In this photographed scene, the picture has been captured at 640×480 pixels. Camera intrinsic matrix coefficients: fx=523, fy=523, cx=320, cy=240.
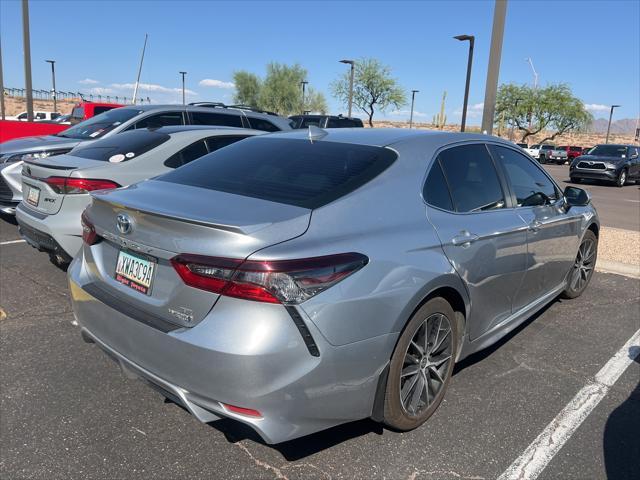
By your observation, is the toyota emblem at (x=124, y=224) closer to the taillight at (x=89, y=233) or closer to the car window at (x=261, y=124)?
the taillight at (x=89, y=233)

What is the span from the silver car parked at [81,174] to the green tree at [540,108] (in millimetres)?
56710

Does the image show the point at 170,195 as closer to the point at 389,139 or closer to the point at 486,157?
the point at 389,139

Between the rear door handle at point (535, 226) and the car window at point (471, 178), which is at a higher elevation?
the car window at point (471, 178)

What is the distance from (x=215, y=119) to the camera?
8.88 meters

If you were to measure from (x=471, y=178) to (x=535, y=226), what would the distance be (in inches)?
31.0

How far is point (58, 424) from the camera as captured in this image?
288 cm

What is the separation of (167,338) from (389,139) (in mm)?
1747

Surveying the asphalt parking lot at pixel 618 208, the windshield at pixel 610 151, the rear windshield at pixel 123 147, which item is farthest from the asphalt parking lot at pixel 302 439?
the windshield at pixel 610 151

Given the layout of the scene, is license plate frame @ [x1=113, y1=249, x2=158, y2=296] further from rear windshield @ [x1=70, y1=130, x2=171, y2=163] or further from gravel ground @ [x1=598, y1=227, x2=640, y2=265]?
gravel ground @ [x1=598, y1=227, x2=640, y2=265]

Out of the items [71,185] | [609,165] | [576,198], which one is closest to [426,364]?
[576,198]

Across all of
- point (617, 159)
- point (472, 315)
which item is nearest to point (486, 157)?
point (472, 315)

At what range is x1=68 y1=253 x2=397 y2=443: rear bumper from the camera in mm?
2107

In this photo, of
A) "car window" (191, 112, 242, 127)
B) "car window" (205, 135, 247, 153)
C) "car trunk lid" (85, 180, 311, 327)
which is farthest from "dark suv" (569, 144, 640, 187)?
"car trunk lid" (85, 180, 311, 327)

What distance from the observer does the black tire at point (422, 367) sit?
2.59 meters
